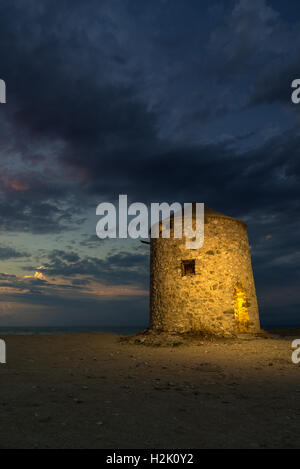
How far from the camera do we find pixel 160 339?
595 inches

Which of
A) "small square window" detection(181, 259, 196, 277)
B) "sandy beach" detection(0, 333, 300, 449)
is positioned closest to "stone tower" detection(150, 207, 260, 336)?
"small square window" detection(181, 259, 196, 277)

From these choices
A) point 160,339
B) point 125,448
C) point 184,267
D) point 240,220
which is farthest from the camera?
point 240,220

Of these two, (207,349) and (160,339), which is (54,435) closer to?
(207,349)

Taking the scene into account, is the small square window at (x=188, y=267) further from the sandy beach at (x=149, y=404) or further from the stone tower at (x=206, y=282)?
the sandy beach at (x=149, y=404)

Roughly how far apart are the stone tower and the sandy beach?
20.6ft

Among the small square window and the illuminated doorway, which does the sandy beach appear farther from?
the illuminated doorway

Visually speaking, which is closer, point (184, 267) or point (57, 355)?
point (57, 355)

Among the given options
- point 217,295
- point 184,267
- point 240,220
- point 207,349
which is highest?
point 240,220

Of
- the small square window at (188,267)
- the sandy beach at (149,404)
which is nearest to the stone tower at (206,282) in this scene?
the small square window at (188,267)

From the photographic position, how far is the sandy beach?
12.1ft

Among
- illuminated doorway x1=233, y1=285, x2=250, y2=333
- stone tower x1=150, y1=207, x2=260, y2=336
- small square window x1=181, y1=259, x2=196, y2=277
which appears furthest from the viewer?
illuminated doorway x1=233, y1=285, x2=250, y2=333

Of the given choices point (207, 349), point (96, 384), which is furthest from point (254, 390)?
point (207, 349)

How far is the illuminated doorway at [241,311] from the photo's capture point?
17891 millimetres

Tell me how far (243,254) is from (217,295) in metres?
3.16
